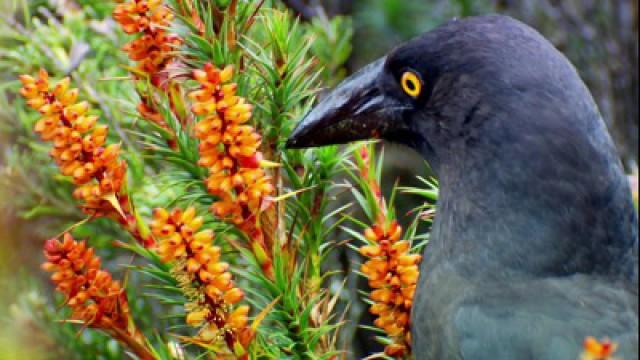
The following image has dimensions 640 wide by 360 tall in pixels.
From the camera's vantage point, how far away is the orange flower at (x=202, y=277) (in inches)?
51.0

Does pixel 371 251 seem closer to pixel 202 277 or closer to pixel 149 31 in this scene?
pixel 202 277

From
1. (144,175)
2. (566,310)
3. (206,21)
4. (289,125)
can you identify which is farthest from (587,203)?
(144,175)

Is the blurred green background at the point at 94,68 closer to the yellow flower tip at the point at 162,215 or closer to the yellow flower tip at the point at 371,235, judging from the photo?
the yellow flower tip at the point at 371,235

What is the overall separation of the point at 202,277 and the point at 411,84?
0.51 meters

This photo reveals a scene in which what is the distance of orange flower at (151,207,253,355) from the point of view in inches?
51.0

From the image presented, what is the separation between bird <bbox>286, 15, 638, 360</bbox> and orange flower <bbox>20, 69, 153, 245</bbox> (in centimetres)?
23

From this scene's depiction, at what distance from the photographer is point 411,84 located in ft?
5.49

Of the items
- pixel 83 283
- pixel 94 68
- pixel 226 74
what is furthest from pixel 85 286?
pixel 94 68

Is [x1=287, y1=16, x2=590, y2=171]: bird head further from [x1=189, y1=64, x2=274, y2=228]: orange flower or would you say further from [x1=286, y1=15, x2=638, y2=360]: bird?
[x1=189, y1=64, x2=274, y2=228]: orange flower

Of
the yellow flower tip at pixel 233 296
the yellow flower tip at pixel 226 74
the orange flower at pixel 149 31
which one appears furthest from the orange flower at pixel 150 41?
the yellow flower tip at pixel 233 296

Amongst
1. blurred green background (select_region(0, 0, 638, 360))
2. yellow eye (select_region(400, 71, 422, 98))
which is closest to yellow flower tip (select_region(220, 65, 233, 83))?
yellow eye (select_region(400, 71, 422, 98))

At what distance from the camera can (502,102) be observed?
1.57 meters

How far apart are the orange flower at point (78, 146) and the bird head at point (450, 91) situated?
23cm

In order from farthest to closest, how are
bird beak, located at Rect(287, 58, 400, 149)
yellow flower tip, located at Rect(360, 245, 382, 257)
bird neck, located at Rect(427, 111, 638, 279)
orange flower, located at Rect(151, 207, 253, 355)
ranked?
bird beak, located at Rect(287, 58, 400, 149)
bird neck, located at Rect(427, 111, 638, 279)
yellow flower tip, located at Rect(360, 245, 382, 257)
orange flower, located at Rect(151, 207, 253, 355)
